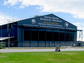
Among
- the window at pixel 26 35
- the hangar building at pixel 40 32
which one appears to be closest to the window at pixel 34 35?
the hangar building at pixel 40 32

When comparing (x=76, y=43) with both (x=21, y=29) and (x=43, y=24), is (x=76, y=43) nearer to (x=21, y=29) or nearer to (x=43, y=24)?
(x=43, y=24)

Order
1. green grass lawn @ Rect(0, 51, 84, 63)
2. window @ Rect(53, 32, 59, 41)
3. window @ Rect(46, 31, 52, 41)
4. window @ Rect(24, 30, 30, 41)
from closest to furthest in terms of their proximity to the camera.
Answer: green grass lawn @ Rect(0, 51, 84, 63)
window @ Rect(24, 30, 30, 41)
window @ Rect(46, 31, 52, 41)
window @ Rect(53, 32, 59, 41)

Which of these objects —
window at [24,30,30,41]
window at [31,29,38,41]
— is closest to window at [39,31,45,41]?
window at [31,29,38,41]

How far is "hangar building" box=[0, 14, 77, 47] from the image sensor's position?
55.2 meters

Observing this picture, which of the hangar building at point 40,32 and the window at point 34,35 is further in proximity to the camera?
the window at point 34,35

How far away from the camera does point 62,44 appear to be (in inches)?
2589

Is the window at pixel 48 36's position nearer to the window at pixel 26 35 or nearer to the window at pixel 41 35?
the window at pixel 41 35

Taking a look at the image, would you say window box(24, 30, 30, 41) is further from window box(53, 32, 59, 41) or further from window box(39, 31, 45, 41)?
window box(53, 32, 59, 41)

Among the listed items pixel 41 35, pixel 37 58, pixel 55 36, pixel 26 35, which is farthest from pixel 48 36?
pixel 37 58

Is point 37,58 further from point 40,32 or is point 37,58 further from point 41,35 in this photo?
point 41,35

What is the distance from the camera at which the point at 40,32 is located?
59.2m

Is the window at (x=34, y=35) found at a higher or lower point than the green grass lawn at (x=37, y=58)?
higher

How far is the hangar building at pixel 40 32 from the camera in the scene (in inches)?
2172

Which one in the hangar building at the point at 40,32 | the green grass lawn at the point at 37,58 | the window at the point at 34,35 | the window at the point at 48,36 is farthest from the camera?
the window at the point at 48,36
